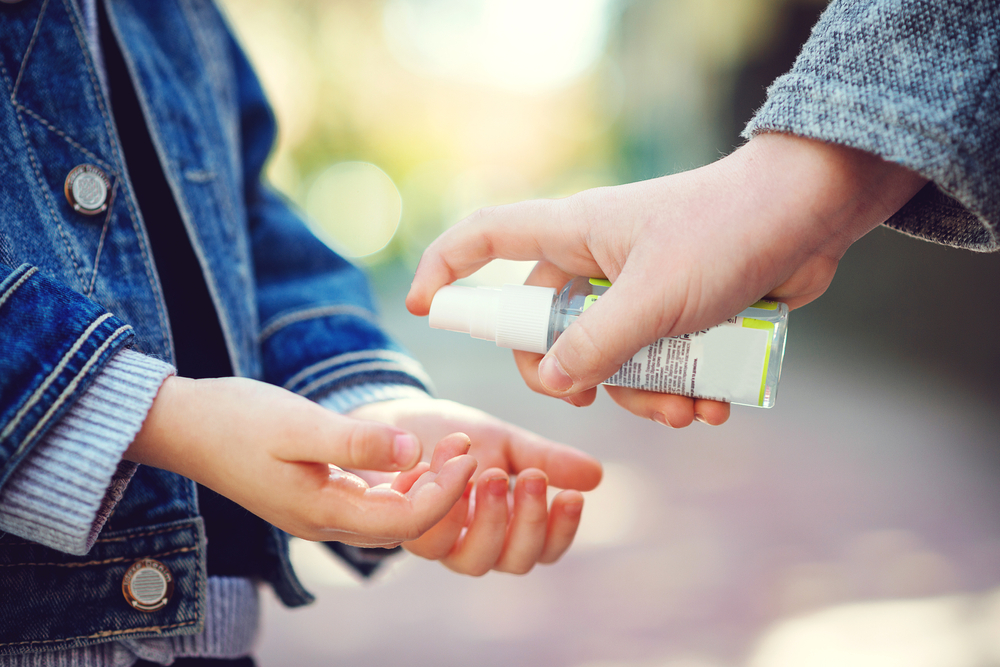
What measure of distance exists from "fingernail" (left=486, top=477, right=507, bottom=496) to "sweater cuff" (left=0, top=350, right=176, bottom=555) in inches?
15.7

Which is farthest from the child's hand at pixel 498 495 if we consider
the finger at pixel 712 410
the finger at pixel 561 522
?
the finger at pixel 712 410

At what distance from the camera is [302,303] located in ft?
2.92

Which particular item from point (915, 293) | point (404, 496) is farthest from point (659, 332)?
point (915, 293)

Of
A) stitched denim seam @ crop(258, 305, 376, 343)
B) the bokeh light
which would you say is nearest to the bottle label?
stitched denim seam @ crop(258, 305, 376, 343)

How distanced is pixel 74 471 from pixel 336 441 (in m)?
0.22

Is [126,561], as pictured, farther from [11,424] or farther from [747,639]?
[747,639]

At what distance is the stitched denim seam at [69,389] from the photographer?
454 mm

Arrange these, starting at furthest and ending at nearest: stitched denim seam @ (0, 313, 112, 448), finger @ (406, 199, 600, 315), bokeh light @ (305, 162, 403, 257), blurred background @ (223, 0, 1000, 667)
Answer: bokeh light @ (305, 162, 403, 257), blurred background @ (223, 0, 1000, 667), finger @ (406, 199, 600, 315), stitched denim seam @ (0, 313, 112, 448)

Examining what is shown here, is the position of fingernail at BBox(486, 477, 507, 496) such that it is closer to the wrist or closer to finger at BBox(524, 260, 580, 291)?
finger at BBox(524, 260, 580, 291)

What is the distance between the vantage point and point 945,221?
0.61 metres

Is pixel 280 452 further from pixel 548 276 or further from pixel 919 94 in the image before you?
pixel 919 94

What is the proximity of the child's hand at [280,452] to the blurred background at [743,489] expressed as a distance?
424 millimetres

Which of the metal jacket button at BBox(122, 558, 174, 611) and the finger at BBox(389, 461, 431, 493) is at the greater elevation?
the finger at BBox(389, 461, 431, 493)

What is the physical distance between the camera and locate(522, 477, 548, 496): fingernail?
2.45 ft
